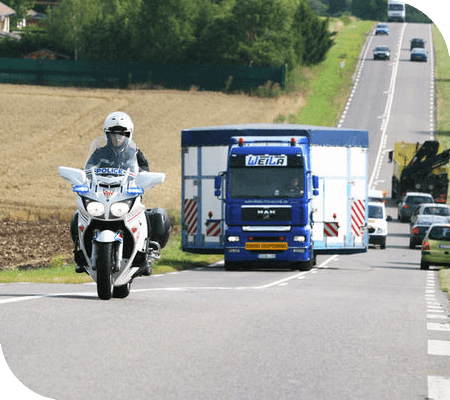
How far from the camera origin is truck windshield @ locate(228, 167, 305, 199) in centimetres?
2558

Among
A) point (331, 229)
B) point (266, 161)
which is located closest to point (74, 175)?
point (266, 161)

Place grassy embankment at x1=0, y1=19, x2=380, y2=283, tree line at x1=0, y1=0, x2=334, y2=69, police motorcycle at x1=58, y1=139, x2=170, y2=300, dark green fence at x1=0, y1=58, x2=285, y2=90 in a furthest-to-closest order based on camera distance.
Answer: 1. tree line at x1=0, y1=0, x2=334, y2=69
2. dark green fence at x1=0, y1=58, x2=285, y2=90
3. grassy embankment at x1=0, y1=19, x2=380, y2=283
4. police motorcycle at x1=58, y1=139, x2=170, y2=300

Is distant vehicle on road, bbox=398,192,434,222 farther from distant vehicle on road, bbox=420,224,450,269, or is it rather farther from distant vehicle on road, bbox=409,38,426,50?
distant vehicle on road, bbox=409,38,426,50

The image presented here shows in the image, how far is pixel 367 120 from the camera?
294 feet

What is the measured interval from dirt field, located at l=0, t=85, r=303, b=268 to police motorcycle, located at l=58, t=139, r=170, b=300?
97.8 feet

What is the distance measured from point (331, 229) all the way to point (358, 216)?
0.88 m

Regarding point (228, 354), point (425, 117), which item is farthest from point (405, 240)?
point (425, 117)

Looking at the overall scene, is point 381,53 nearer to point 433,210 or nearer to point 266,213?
point 433,210

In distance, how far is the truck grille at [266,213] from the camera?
26.2 metres


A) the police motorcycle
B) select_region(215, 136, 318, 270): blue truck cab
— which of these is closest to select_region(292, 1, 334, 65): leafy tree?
select_region(215, 136, 318, 270): blue truck cab

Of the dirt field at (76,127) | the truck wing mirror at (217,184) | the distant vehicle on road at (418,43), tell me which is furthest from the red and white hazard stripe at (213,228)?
the distant vehicle on road at (418,43)

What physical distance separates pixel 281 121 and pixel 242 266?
5221 cm

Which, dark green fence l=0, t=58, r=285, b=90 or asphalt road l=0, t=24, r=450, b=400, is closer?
asphalt road l=0, t=24, r=450, b=400

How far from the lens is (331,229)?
29.2 metres
